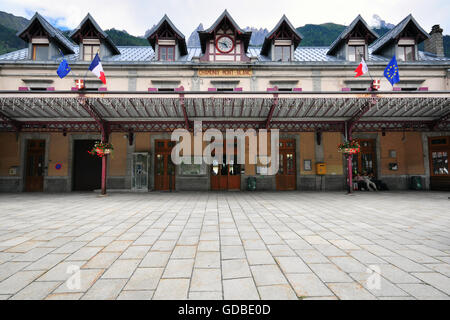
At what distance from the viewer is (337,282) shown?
2143mm

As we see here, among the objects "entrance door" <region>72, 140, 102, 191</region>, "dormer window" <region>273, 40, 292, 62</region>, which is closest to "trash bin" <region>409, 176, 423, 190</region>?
"dormer window" <region>273, 40, 292, 62</region>

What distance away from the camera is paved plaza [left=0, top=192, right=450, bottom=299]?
6.59ft

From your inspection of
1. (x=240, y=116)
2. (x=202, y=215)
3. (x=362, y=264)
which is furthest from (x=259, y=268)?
(x=240, y=116)

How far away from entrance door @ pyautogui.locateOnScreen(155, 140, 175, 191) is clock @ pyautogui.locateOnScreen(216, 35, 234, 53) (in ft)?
20.8

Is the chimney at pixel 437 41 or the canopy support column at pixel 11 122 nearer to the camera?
the canopy support column at pixel 11 122

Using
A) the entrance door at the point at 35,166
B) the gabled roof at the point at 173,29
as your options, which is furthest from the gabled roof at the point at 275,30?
the entrance door at the point at 35,166

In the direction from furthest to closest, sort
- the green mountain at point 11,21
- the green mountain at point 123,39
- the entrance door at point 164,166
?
1. the green mountain at point 11,21
2. the green mountain at point 123,39
3. the entrance door at point 164,166

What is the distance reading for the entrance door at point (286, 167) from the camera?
12.4 metres

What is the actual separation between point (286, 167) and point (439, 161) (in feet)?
29.0

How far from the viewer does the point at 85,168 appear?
41.7ft

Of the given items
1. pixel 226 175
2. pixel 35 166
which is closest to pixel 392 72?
pixel 226 175

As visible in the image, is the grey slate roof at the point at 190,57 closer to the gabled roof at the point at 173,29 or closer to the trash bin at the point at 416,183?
the gabled roof at the point at 173,29

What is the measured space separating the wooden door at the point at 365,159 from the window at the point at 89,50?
56.0 feet

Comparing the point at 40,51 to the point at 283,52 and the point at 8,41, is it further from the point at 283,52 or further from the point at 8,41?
the point at 8,41
